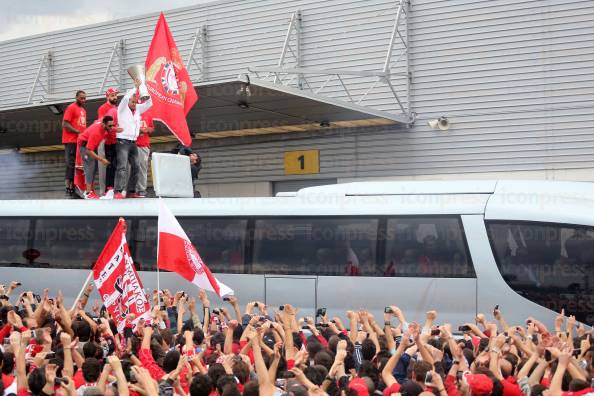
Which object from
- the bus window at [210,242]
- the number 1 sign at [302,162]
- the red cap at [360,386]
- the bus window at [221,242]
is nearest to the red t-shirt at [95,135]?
the bus window at [210,242]

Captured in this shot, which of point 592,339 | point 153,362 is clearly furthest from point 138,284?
point 592,339

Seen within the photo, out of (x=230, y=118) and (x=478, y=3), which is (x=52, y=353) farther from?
(x=478, y=3)

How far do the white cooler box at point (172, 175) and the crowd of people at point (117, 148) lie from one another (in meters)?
0.93

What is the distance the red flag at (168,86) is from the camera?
13961 millimetres

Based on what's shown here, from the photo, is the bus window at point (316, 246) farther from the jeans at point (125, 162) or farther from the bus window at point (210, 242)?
the jeans at point (125, 162)

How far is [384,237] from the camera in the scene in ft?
37.7

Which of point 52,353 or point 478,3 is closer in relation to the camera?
point 52,353

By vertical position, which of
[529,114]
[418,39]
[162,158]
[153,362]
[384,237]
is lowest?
[153,362]

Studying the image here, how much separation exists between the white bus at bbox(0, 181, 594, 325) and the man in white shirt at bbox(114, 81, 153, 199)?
1.69ft

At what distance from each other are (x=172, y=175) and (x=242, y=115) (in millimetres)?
5051

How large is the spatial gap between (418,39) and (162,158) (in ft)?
24.9

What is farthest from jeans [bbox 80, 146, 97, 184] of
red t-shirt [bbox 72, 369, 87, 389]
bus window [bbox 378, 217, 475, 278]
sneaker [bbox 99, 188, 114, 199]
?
red t-shirt [bbox 72, 369, 87, 389]

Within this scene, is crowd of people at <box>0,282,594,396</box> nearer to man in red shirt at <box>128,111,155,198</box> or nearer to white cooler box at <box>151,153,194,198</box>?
white cooler box at <box>151,153,194,198</box>

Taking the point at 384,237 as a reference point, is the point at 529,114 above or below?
above
